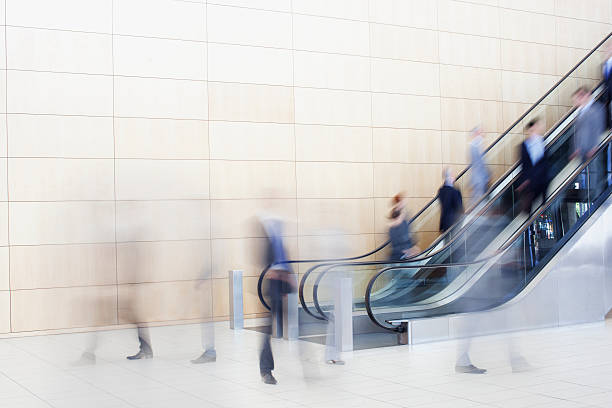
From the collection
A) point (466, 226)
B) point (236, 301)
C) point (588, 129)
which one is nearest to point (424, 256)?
point (466, 226)

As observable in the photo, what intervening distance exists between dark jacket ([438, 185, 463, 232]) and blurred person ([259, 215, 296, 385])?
5.69 meters

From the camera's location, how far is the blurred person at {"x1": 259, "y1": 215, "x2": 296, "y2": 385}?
6734mm

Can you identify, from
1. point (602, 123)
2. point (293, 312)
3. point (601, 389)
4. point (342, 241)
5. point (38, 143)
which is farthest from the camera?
point (342, 241)

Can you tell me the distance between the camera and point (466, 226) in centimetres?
1096

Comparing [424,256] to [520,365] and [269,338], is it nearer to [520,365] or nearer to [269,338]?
[520,365]

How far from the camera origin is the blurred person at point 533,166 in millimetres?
11047

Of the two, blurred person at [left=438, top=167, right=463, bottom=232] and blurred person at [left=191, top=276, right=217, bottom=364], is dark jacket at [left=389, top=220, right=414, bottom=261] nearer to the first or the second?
blurred person at [left=438, top=167, right=463, bottom=232]

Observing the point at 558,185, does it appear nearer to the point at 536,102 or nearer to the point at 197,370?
the point at 536,102

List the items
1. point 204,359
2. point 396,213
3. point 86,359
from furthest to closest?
point 396,213 < point 86,359 < point 204,359

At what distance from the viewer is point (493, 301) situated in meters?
9.36

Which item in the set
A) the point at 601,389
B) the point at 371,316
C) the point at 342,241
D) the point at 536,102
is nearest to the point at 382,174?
the point at 342,241

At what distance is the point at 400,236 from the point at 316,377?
5.38 metres

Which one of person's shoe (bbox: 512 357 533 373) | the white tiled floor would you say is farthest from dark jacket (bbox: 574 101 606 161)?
person's shoe (bbox: 512 357 533 373)

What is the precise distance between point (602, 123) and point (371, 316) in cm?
572
